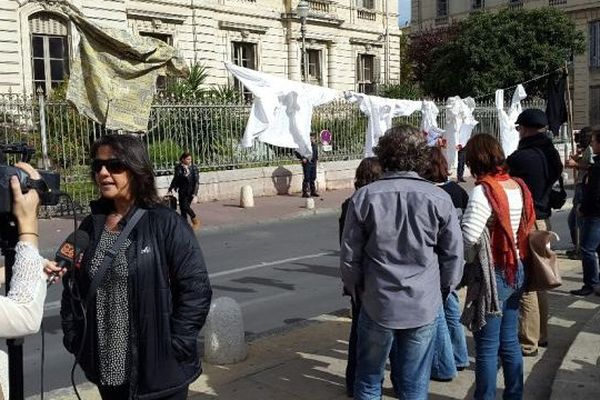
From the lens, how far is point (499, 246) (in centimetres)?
397

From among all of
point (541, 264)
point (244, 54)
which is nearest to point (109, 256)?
point (541, 264)

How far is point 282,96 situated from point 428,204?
10.7 m

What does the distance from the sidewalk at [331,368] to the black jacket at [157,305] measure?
1.75 m

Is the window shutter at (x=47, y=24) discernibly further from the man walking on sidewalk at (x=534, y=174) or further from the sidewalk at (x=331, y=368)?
the man walking on sidewalk at (x=534, y=174)

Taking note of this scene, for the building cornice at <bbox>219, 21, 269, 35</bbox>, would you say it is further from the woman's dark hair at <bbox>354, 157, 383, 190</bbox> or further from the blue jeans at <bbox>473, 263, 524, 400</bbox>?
the blue jeans at <bbox>473, 263, 524, 400</bbox>

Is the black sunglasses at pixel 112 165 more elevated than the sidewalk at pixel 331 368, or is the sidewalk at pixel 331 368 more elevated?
the black sunglasses at pixel 112 165

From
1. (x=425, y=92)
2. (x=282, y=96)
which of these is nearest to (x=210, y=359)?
(x=282, y=96)

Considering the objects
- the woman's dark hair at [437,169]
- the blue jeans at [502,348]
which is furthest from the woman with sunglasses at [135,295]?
the woman's dark hair at [437,169]

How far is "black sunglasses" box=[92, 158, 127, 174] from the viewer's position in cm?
282

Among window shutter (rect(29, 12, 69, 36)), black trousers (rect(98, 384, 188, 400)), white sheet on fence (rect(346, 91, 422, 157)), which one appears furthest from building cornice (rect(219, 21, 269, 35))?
black trousers (rect(98, 384, 188, 400))

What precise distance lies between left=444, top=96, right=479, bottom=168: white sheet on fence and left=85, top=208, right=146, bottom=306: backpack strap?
62.5 ft

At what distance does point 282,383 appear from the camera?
15.3 ft

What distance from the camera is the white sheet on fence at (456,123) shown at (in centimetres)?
2106

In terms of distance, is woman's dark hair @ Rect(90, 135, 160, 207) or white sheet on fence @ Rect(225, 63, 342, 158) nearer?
woman's dark hair @ Rect(90, 135, 160, 207)
